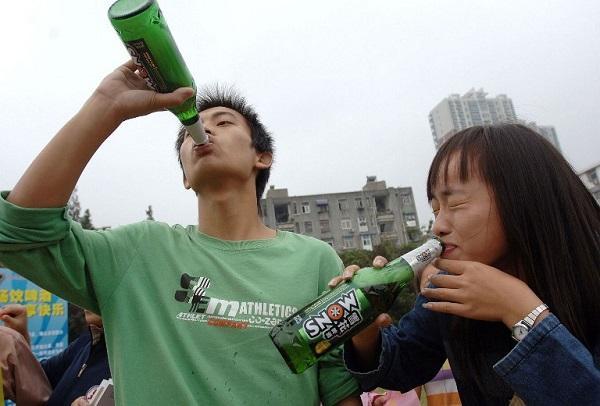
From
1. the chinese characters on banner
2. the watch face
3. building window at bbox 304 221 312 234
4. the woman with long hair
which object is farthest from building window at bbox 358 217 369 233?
the watch face

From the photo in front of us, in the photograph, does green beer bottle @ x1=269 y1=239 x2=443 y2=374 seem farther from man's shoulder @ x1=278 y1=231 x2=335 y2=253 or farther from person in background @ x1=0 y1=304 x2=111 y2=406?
person in background @ x1=0 y1=304 x2=111 y2=406

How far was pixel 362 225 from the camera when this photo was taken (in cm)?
4066

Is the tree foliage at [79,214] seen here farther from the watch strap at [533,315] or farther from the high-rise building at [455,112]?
the watch strap at [533,315]

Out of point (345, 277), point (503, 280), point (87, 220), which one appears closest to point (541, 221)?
point (503, 280)

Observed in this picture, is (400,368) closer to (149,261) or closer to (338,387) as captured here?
(338,387)

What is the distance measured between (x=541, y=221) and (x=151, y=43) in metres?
1.31

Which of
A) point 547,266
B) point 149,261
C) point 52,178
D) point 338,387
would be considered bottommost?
point 338,387

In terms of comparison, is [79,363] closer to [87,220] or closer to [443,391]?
[443,391]

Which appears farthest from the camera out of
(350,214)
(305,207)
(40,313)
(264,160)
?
(350,214)

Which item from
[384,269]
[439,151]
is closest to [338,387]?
[384,269]

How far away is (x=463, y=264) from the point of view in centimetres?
118

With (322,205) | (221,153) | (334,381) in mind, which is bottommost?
(334,381)

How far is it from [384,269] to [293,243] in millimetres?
491

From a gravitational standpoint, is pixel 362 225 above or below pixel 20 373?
above
